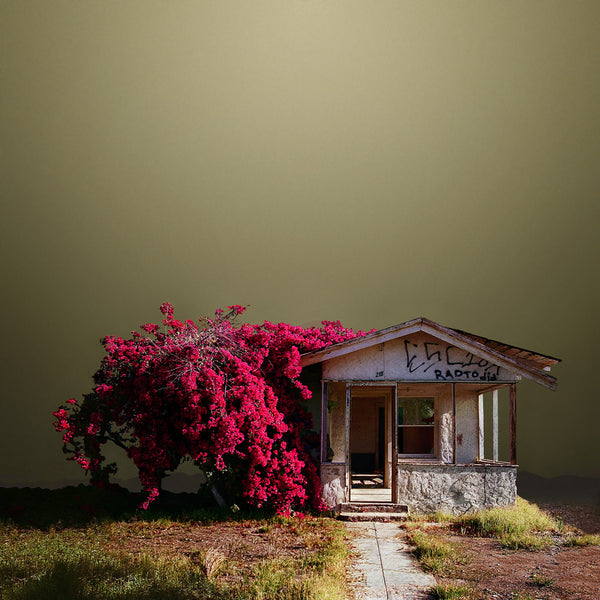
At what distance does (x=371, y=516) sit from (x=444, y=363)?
3.69 metres

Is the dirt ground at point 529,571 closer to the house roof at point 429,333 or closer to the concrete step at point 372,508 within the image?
the concrete step at point 372,508

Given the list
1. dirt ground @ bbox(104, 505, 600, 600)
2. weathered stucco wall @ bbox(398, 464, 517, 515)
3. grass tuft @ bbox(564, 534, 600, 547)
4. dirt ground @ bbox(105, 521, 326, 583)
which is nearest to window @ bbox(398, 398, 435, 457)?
weathered stucco wall @ bbox(398, 464, 517, 515)

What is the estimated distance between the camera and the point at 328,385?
51.7ft

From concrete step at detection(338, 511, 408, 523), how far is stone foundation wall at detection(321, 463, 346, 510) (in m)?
0.37

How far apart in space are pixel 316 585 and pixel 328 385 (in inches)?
303

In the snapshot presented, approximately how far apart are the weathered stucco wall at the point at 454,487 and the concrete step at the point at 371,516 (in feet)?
1.60

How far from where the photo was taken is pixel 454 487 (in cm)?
1444

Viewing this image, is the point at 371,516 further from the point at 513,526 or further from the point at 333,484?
the point at 513,526

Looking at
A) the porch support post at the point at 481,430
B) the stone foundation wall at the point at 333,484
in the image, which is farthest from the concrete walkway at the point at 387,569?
the porch support post at the point at 481,430

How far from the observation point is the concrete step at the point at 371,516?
13852 millimetres

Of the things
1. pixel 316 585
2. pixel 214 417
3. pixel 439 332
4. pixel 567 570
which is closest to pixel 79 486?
pixel 214 417

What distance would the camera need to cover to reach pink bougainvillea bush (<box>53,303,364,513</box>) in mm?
12953

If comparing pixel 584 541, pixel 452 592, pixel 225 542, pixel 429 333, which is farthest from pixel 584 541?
pixel 225 542

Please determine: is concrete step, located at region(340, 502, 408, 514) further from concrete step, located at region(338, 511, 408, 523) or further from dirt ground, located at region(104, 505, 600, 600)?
dirt ground, located at region(104, 505, 600, 600)
